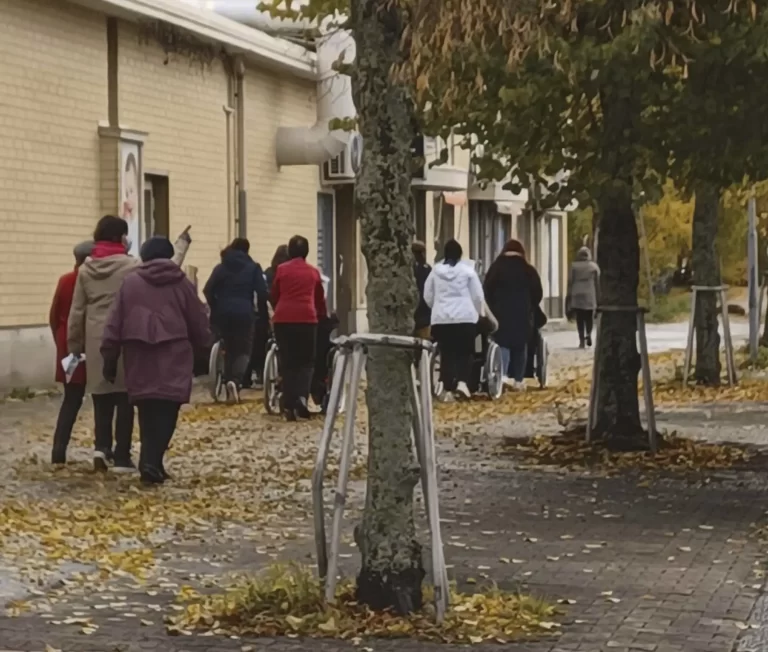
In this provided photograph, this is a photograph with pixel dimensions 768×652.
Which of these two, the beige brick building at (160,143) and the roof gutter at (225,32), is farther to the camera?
the roof gutter at (225,32)

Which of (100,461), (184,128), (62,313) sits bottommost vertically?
(100,461)

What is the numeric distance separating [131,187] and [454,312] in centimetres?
534

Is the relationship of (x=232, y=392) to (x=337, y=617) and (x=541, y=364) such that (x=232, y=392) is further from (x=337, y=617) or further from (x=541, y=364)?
(x=337, y=617)

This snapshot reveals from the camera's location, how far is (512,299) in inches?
866

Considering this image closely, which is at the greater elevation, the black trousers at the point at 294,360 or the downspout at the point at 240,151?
the downspout at the point at 240,151

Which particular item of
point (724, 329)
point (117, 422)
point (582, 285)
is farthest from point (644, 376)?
point (582, 285)

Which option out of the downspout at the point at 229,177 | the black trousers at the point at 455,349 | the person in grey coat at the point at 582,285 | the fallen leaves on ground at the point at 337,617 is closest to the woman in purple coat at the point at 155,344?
the fallen leaves on ground at the point at 337,617

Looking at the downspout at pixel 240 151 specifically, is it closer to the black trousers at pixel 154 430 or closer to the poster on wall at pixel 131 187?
the poster on wall at pixel 131 187

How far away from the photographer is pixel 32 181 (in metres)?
21.9

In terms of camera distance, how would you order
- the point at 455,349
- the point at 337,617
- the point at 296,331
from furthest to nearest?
the point at 455,349, the point at 296,331, the point at 337,617

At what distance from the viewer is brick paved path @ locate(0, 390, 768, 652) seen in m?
7.84

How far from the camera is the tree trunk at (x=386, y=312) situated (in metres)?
8.13

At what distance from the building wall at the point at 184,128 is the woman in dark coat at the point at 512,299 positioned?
525 centimetres

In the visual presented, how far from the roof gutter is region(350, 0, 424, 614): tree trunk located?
15.3 meters
